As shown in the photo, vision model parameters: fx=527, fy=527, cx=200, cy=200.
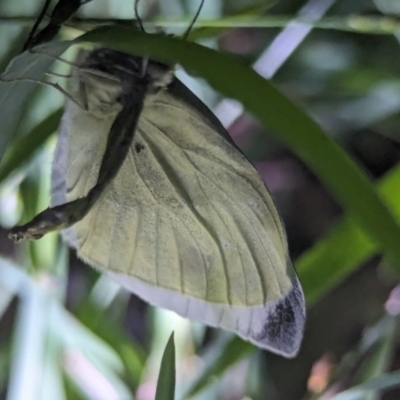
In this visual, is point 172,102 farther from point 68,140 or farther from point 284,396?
point 284,396

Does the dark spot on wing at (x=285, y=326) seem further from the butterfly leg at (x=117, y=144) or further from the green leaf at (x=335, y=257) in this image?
the butterfly leg at (x=117, y=144)

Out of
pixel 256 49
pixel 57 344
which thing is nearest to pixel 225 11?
pixel 256 49

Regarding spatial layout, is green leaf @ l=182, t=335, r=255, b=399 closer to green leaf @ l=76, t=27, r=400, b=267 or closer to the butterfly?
the butterfly

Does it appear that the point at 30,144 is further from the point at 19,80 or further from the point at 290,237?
the point at 290,237

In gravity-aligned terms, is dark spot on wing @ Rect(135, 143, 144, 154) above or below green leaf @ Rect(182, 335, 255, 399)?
above

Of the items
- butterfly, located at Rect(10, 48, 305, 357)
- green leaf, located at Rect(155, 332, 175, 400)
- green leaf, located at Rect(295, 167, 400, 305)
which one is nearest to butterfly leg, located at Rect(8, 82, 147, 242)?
butterfly, located at Rect(10, 48, 305, 357)

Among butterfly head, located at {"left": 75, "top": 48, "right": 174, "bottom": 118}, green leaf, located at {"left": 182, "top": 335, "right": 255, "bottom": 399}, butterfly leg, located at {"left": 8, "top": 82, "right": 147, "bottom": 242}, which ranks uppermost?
butterfly head, located at {"left": 75, "top": 48, "right": 174, "bottom": 118}

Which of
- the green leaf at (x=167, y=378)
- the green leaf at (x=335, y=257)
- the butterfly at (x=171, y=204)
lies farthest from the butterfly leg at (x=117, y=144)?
the green leaf at (x=335, y=257)
